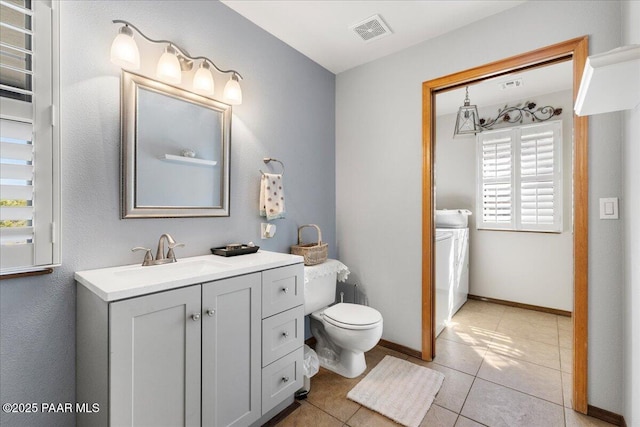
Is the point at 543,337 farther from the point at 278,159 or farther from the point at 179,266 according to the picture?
the point at 179,266

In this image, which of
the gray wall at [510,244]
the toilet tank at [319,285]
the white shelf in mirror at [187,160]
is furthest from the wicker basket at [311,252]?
the gray wall at [510,244]

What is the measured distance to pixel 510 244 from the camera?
3512 millimetres

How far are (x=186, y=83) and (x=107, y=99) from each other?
44 centimetres

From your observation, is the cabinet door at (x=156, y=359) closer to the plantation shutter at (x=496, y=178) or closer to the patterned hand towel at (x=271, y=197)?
the patterned hand towel at (x=271, y=197)

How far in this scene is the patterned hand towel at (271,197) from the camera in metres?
2.09

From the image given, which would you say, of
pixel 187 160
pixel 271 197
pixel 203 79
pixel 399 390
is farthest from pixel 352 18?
pixel 399 390

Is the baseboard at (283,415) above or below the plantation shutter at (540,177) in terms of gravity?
below

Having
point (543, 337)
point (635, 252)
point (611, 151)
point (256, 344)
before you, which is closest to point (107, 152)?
point (256, 344)

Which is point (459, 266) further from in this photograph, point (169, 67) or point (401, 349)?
point (169, 67)

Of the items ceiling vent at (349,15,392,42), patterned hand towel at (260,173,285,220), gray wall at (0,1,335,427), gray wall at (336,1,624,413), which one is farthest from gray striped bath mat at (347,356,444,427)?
ceiling vent at (349,15,392,42)

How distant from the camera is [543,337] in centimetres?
270

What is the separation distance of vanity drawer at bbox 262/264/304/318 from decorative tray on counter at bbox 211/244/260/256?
340 mm

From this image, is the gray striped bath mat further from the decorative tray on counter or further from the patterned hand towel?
the patterned hand towel

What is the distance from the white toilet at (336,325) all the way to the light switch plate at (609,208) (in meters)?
1.46
